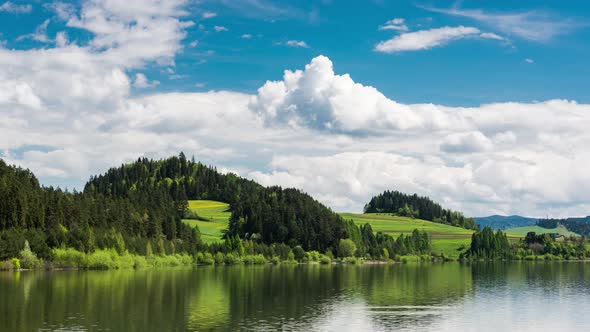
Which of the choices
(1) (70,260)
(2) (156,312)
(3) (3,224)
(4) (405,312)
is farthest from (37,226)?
(4) (405,312)

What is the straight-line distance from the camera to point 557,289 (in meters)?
128

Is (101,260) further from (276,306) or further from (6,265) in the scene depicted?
(276,306)

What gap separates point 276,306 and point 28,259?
311 ft

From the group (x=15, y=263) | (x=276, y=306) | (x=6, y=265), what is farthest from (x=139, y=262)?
(x=276, y=306)

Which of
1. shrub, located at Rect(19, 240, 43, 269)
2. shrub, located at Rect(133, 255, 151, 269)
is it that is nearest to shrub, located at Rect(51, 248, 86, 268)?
shrub, located at Rect(19, 240, 43, 269)

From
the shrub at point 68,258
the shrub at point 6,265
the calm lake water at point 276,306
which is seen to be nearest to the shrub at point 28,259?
the shrub at point 6,265

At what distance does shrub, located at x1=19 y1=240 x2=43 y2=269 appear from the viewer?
162 meters

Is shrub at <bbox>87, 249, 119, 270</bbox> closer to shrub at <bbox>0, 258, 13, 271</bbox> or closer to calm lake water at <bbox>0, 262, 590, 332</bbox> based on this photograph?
shrub at <bbox>0, 258, 13, 271</bbox>

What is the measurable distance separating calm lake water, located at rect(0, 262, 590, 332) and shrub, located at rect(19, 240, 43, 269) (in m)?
33.3

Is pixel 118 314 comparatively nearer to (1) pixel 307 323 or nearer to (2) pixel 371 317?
(1) pixel 307 323

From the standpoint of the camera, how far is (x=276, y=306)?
91188 millimetres

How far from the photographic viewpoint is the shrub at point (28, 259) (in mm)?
161875

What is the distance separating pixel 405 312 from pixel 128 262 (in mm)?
117072

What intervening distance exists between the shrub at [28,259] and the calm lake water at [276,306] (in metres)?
33.3
